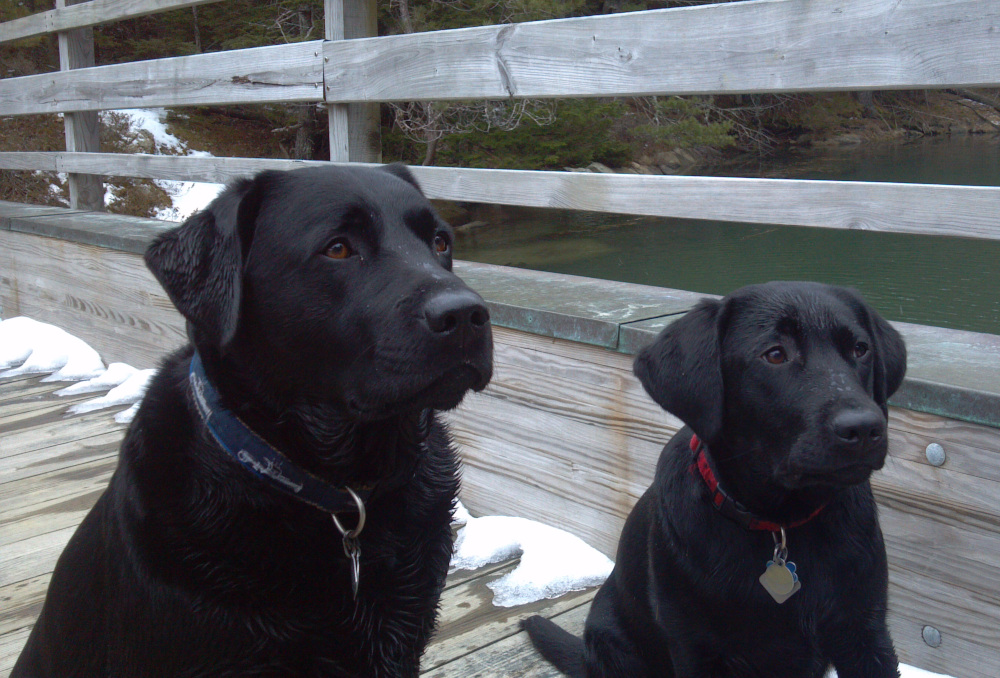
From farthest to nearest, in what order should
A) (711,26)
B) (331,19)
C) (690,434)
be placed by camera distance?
(331,19), (711,26), (690,434)

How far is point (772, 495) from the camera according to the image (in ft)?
6.27

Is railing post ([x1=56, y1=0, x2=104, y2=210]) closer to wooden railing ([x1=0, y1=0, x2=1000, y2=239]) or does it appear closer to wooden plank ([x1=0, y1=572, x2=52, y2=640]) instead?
wooden railing ([x1=0, y1=0, x2=1000, y2=239])

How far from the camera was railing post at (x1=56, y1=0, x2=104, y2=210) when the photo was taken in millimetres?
5984

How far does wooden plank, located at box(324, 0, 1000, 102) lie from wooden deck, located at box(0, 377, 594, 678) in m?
1.73

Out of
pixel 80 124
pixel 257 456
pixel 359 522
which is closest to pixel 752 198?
pixel 359 522

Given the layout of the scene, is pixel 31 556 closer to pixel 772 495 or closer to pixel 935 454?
pixel 772 495

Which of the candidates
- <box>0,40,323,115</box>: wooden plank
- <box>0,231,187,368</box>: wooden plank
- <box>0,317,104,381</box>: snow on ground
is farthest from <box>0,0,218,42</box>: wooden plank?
<box>0,317,104,381</box>: snow on ground

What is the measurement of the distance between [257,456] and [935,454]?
157 cm

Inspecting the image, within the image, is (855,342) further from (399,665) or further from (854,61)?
(399,665)

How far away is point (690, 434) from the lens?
7.09ft

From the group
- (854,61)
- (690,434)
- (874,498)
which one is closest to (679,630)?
(690,434)

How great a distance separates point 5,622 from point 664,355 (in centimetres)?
211

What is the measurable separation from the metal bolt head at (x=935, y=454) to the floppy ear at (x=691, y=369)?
57 cm

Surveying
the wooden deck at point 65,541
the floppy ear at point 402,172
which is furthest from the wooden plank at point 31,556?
the floppy ear at point 402,172
